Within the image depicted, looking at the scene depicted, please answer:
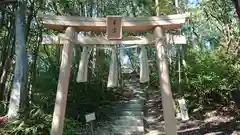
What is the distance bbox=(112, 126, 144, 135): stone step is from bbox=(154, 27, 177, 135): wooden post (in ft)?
8.81

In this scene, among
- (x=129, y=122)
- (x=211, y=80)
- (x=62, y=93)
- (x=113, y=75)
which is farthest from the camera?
(x=211, y=80)

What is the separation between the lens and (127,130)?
7438 mm

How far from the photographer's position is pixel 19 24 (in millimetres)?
6676

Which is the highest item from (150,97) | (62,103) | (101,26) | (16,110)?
(101,26)

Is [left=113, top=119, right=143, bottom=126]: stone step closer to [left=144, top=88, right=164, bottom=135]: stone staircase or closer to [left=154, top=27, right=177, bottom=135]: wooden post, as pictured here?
[left=144, top=88, right=164, bottom=135]: stone staircase

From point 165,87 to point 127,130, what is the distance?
9.69ft

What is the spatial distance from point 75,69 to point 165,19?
15.8 feet

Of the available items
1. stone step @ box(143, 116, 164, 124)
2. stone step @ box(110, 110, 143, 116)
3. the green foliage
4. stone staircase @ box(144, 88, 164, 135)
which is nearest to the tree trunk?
stone step @ box(110, 110, 143, 116)

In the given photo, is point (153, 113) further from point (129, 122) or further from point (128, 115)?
point (129, 122)

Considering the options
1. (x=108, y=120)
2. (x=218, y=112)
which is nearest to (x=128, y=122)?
(x=108, y=120)

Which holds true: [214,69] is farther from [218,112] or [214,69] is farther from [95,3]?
[95,3]

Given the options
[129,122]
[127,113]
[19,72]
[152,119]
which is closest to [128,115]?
[127,113]

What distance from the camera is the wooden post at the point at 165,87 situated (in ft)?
15.6

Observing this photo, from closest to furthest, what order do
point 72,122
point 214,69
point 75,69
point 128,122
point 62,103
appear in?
point 62,103
point 72,122
point 128,122
point 214,69
point 75,69
